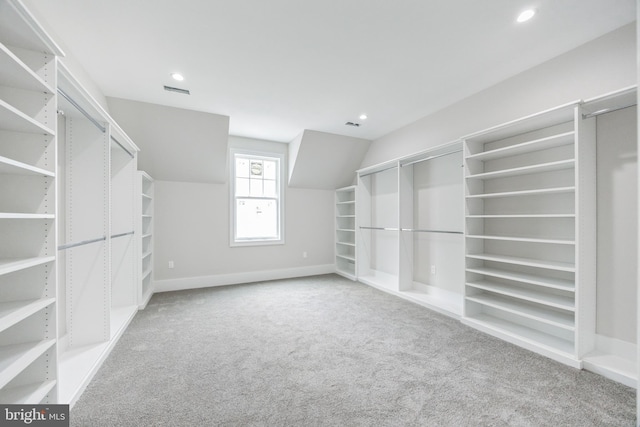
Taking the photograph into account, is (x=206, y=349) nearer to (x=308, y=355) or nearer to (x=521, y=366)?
(x=308, y=355)

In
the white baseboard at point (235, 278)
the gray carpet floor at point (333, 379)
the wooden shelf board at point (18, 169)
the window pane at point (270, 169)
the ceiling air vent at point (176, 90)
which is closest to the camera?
the wooden shelf board at point (18, 169)

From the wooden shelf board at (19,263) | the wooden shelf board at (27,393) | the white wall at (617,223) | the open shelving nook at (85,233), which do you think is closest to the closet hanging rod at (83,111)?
the open shelving nook at (85,233)

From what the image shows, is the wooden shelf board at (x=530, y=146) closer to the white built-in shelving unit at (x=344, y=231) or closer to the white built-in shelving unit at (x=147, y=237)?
the white built-in shelving unit at (x=344, y=231)

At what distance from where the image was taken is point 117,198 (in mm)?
3037

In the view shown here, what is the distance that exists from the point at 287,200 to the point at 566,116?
13.3ft

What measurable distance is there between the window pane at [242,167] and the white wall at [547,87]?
10.1ft

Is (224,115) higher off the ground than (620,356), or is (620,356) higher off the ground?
(224,115)

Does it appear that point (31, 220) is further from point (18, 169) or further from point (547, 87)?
point (547, 87)

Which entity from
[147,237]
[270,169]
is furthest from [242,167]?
[147,237]

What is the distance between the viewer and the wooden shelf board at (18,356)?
110 cm

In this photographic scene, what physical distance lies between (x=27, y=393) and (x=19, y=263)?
0.67 meters

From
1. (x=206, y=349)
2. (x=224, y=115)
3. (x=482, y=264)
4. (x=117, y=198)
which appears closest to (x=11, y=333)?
(x=206, y=349)

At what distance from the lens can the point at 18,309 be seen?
1217mm

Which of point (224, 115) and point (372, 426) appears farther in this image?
point (224, 115)
